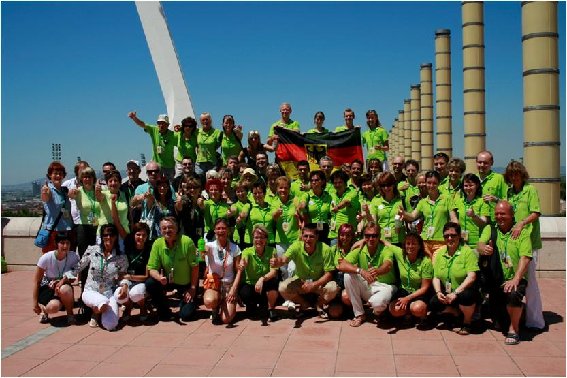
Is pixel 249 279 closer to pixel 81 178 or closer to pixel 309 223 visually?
pixel 309 223

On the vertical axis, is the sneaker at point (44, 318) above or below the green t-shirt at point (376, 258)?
below

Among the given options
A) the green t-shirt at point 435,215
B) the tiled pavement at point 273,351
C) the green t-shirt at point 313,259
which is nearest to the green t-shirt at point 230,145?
the green t-shirt at point 313,259

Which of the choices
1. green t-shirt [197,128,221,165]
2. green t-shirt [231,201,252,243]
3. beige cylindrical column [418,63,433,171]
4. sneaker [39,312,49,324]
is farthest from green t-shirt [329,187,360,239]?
beige cylindrical column [418,63,433,171]

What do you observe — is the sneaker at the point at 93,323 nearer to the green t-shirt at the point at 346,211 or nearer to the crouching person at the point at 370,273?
the crouching person at the point at 370,273

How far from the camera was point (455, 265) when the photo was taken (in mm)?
5766

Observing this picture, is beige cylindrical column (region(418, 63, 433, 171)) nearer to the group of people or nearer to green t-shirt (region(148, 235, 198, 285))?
the group of people

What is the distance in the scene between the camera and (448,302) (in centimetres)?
568

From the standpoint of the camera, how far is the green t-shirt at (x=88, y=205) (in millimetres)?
6824

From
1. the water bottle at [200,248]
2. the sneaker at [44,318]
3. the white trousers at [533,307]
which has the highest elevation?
the water bottle at [200,248]

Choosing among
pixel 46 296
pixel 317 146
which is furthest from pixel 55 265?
pixel 317 146

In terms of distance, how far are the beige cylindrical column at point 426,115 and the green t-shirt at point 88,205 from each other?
2044cm

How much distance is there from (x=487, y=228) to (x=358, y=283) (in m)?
1.45

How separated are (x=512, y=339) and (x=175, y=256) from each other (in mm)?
3572

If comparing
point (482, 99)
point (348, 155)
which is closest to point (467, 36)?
point (482, 99)
